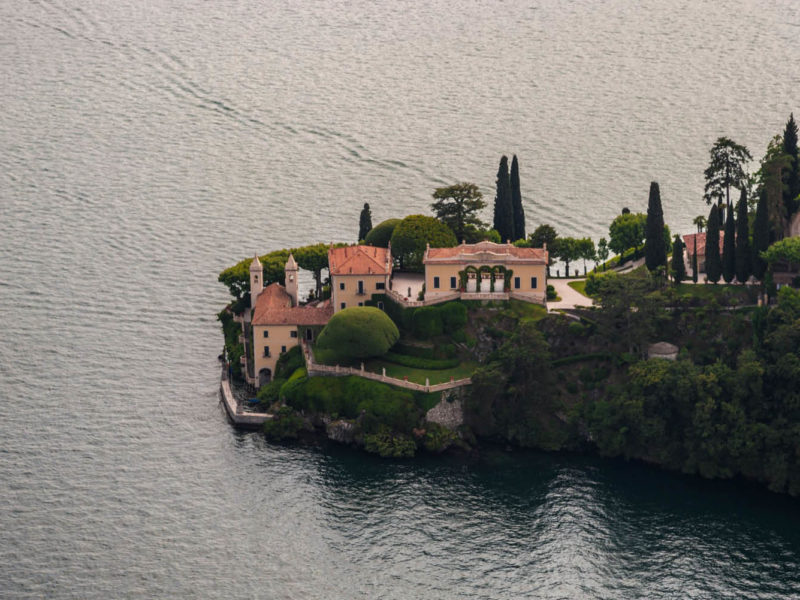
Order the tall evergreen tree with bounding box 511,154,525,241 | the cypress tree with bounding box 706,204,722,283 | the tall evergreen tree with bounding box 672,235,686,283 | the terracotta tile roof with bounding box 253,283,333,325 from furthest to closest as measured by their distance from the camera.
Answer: the tall evergreen tree with bounding box 511,154,525,241, the terracotta tile roof with bounding box 253,283,333,325, the tall evergreen tree with bounding box 672,235,686,283, the cypress tree with bounding box 706,204,722,283

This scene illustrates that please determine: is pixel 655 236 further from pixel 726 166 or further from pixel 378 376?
pixel 378 376

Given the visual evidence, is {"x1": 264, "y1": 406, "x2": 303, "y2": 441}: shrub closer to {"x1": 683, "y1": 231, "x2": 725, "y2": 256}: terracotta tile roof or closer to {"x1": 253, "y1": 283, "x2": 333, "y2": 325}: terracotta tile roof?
{"x1": 253, "y1": 283, "x2": 333, "y2": 325}: terracotta tile roof

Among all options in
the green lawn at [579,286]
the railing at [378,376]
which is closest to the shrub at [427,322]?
the railing at [378,376]

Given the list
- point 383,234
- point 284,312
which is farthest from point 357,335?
point 383,234

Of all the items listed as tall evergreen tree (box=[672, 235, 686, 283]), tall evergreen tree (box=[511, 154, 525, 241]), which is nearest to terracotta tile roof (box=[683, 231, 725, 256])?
tall evergreen tree (box=[672, 235, 686, 283])

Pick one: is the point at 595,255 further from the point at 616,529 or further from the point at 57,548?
the point at 57,548

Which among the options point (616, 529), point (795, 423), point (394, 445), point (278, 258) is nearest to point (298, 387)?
point (394, 445)
